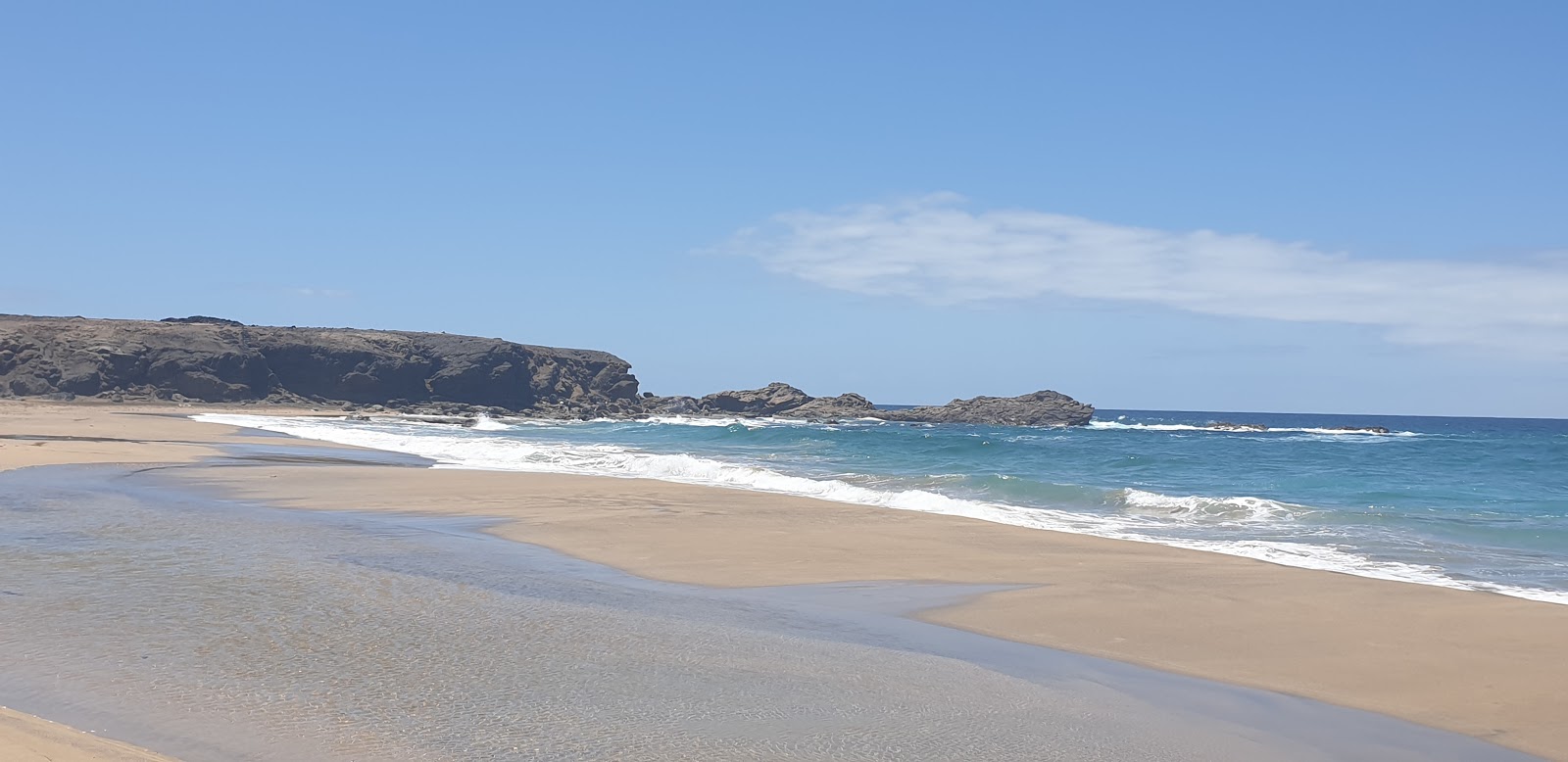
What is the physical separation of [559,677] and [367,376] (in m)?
72.4

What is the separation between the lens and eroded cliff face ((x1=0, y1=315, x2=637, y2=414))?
198 ft

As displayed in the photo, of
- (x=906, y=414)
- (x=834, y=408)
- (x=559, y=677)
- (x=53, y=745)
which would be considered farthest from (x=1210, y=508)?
(x=906, y=414)

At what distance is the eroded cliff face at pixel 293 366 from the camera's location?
60344mm

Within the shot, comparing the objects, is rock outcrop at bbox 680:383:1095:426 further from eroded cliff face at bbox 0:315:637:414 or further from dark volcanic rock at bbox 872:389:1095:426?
eroded cliff face at bbox 0:315:637:414

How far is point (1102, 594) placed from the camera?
9.41m

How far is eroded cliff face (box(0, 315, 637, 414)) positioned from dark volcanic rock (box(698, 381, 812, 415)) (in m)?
7.38

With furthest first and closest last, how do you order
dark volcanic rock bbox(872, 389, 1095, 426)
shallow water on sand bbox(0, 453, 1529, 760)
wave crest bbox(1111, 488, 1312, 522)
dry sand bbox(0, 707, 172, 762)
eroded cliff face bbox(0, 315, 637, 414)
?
dark volcanic rock bbox(872, 389, 1095, 426), eroded cliff face bbox(0, 315, 637, 414), wave crest bbox(1111, 488, 1312, 522), shallow water on sand bbox(0, 453, 1529, 760), dry sand bbox(0, 707, 172, 762)

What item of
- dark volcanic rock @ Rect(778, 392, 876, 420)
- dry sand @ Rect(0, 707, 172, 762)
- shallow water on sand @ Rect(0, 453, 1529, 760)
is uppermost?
dark volcanic rock @ Rect(778, 392, 876, 420)

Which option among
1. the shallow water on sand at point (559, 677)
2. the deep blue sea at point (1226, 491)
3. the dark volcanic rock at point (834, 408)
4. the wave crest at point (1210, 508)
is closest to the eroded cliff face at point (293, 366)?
the dark volcanic rock at point (834, 408)

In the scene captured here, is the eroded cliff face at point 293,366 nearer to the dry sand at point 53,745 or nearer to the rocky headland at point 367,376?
the rocky headland at point 367,376

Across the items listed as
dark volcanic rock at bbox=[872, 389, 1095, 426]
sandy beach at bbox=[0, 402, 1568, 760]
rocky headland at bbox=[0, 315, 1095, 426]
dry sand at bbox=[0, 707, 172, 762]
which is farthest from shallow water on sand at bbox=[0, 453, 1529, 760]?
dark volcanic rock at bbox=[872, 389, 1095, 426]

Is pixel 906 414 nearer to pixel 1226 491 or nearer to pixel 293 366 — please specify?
pixel 293 366

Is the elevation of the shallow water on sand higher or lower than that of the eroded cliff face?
lower

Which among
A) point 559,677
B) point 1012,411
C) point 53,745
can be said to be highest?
point 1012,411
